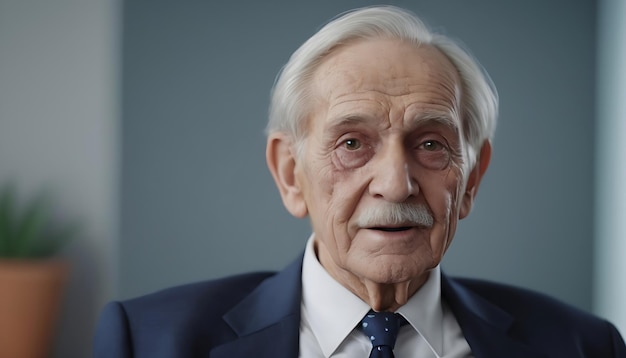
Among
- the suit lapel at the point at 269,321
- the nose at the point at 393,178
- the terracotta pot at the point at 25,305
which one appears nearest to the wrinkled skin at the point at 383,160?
the nose at the point at 393,178

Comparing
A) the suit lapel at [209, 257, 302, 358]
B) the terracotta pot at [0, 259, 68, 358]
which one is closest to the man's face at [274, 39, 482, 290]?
the suit lapel at [209, 257, 302, 358]

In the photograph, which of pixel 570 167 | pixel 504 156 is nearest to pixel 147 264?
pixel 504 156

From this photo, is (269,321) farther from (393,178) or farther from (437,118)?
(437,118)

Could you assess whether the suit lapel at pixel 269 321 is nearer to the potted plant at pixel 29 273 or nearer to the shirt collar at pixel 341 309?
the shirt collar at pixel 341 309

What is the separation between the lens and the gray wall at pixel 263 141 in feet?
14.0

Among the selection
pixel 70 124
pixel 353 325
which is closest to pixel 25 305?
pixel 70 124

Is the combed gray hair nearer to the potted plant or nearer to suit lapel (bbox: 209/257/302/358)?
suit lapel (bbox: 209/257/302/358)

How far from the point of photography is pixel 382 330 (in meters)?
1.61

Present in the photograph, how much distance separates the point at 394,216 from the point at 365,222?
54mm

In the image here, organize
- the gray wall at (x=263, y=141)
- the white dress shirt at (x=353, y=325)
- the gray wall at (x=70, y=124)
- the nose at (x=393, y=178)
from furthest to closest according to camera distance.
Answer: the gray wall at (x=70, y=124) < the gray wall at (x=263, y=141) < the white dress shirt at (x=353, y=325) < the nose at (x=393, y=178)

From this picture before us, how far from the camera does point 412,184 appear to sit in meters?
1.55

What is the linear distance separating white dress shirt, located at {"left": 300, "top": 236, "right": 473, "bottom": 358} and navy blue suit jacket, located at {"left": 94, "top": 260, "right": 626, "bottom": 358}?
0.03 metres

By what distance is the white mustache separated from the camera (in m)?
1.52

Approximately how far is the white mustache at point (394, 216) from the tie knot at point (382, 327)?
191mm
